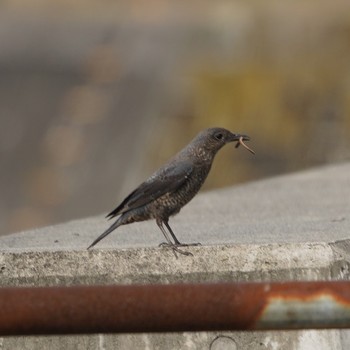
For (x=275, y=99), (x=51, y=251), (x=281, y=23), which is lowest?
(x=51, y=251)

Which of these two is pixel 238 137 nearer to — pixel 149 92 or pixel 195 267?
pixel 195 267

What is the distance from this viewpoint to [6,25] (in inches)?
807

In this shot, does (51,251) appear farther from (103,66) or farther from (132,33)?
(132,33)

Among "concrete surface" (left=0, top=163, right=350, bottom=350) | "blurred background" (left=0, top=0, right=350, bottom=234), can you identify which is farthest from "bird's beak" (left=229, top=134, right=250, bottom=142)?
"blurred background" (left=0, top=0, right=350, bottom=234)

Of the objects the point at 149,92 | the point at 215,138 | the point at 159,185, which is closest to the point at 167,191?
the point at 159,185

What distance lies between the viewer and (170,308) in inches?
109

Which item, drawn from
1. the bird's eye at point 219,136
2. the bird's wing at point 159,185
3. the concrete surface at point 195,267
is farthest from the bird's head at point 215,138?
the concrete surface at point 195,267

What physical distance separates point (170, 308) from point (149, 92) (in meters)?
14.0

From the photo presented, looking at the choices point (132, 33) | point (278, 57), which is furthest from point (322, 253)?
point (132, 33)

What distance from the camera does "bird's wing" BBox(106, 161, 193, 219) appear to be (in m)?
5.18

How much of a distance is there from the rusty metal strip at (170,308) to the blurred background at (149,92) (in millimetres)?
7959

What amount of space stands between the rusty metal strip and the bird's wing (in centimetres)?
235

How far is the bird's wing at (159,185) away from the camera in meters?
5.18

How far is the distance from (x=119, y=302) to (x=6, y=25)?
18036mm
